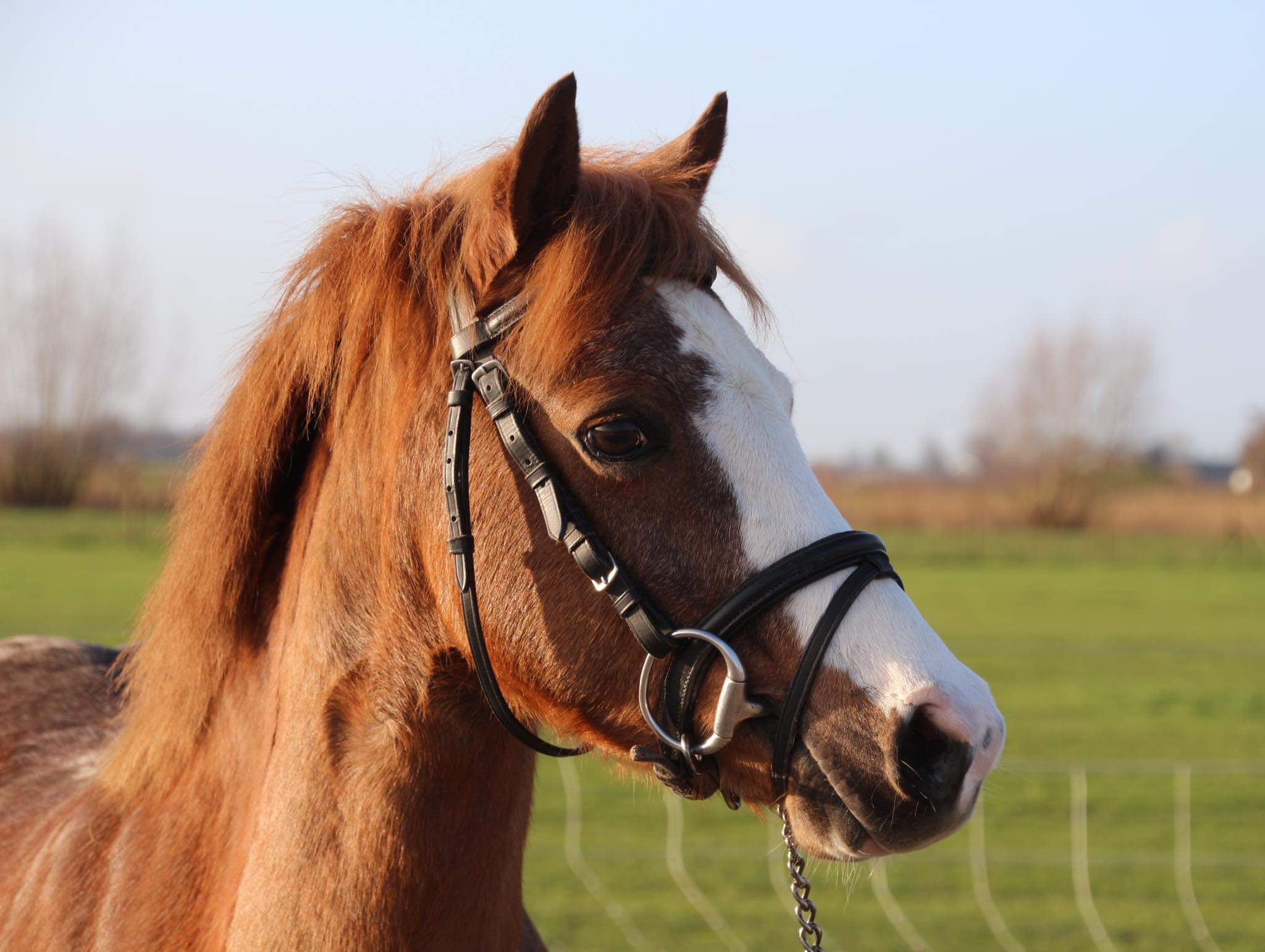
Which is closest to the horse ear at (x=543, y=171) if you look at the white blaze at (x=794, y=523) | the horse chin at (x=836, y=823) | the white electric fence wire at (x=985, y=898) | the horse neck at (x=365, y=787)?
the white blaze at (x=794, y=523)

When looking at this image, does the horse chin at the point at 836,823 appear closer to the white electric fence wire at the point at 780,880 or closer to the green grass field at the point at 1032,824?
the green grass field at the point at 1032,824

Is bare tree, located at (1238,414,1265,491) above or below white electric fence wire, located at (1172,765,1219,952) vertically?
below

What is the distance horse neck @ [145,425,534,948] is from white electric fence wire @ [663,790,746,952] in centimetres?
540

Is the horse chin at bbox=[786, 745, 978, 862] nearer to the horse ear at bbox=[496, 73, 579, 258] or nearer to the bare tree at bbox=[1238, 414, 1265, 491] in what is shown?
the horse ear at bbox=[496, 73, 579, 258]

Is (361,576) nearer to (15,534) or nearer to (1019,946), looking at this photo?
(1019,946)

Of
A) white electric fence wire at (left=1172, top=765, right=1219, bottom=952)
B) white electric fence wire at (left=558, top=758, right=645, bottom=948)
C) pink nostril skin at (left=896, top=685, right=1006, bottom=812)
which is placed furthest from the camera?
white electric fence wire at (left=558, top=758, right=645, bottom=948)

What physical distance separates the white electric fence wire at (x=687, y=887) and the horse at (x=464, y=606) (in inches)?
211

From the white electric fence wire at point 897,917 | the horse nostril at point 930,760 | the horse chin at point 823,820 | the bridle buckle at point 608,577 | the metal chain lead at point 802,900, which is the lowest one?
the white electric fence wire at point 897,917

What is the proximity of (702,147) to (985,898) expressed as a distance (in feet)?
24.4

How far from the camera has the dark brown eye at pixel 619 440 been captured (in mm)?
1883

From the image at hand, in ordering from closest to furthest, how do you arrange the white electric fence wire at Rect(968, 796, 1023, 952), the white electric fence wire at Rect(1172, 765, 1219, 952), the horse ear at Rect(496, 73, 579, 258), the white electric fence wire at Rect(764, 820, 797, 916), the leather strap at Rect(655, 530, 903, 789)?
1. the leather strap at Rect(655, 530, 903, 789)
2. the horse ear at Rect(496, 73, 579, 258)
3. the white electric fence wire at Rect(968, 796, 1023, 952)
4. the white electric fence wire at Rect(1172, 765, 1219, 952)
5. the white electric fence wire at Rect(764, 820, 797, 916)

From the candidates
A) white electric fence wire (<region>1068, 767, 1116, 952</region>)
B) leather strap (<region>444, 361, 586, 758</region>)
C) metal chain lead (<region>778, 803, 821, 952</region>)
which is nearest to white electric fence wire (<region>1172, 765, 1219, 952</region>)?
white electric fence wire (<region>1068, 767, 1116, 952</region>)

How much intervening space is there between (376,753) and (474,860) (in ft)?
0.86

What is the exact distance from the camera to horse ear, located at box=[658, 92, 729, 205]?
234cm
